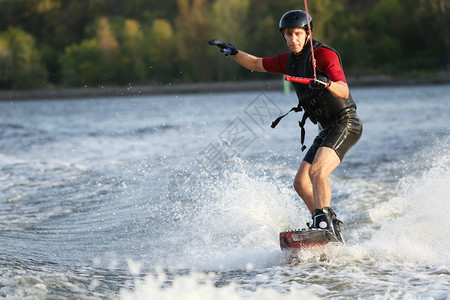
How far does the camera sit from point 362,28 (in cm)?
7794

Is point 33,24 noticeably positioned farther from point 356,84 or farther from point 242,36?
point 356,84

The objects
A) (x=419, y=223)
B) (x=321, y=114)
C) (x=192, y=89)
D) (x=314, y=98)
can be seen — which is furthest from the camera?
(x=192, y=89)

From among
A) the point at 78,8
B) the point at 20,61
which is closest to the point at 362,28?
the point at 20,61

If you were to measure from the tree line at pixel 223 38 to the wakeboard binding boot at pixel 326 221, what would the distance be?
60143 mm

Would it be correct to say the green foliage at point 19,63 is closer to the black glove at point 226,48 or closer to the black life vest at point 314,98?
the black glove at point 226,48

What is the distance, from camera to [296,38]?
4781mm

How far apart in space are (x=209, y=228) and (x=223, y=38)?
65.2 meters

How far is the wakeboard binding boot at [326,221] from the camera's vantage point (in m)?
4.50

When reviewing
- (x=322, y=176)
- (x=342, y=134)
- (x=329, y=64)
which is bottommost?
(x=322, y=176)

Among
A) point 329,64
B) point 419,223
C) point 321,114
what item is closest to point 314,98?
point 321,114

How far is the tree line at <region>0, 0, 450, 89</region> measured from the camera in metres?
66.9

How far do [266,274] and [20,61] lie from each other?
6318cm

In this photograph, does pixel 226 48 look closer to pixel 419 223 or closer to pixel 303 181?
pixel 303 181

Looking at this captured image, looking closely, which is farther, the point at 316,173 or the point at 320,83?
the point at 316,173
